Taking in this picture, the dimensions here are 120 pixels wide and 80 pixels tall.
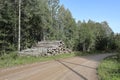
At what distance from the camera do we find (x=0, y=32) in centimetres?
4309

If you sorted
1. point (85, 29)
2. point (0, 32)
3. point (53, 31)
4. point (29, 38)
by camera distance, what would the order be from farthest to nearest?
point (85, 29)
point (53, 31)
point (29, 38)
point (0, 32)

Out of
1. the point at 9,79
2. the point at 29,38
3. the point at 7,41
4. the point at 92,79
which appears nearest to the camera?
the point at 9,79

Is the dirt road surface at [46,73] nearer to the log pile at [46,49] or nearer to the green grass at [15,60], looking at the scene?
the green grass at [15,60]

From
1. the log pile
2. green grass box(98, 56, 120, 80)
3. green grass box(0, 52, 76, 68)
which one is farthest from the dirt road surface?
the log pile

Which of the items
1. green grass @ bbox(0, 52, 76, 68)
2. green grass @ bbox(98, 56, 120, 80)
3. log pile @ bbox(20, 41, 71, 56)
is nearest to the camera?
green grass @ bbox(98, 56, 120, 80)

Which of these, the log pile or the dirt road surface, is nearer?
the dirt road surface

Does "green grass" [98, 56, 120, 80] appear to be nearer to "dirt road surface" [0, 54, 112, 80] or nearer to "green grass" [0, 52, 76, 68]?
"dirt road surface" [0, 54, 112, 80]

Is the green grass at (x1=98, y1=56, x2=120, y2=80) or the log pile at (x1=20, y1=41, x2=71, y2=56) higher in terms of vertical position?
the log pile at (x1=20, y1=41, x2=71, y2=56)

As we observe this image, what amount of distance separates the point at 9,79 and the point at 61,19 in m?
58.9

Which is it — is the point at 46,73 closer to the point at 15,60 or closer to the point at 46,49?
the point at 15,60

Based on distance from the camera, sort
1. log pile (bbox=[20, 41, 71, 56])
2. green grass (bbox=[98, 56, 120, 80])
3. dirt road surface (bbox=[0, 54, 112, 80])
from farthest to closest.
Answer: log pile (bbox=[20, 41, 71, 56]), green grass (bbox=[98, 56, 120, 80]), dirt road surface (bbox=[0, 54, 112, 80])

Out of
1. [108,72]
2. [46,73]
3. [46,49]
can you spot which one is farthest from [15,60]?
[108,72]

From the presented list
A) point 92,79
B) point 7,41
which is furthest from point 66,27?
point 92,79

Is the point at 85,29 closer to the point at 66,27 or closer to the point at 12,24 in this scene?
the point at 66,27
